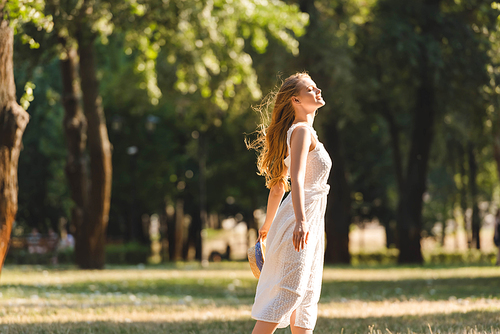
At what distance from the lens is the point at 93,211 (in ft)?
61.0

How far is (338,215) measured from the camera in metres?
26.4

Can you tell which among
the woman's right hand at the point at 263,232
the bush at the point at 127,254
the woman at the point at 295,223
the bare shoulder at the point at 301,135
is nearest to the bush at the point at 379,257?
the bush at the point at 127,254

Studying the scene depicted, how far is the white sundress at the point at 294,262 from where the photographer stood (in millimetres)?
4430

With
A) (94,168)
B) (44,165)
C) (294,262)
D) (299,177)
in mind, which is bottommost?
(294,262)

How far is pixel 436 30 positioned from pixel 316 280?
18.6 m

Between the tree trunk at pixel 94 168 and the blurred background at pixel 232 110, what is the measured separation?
1.6 inches

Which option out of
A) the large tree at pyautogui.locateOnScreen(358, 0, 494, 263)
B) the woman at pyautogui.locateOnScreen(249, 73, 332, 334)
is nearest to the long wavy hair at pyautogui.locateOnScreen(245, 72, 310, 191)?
the woman at pyautogui.locateOnScreen(249, 73, 332, 334)

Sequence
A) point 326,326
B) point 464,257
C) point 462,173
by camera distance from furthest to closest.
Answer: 1. point 464,257
2. point 462,173
3. point 326,326

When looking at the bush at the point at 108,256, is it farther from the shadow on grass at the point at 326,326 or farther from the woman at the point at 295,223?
the woman at the point at 295,223

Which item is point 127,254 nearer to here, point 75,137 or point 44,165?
point 44,165

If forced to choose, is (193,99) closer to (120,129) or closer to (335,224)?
(335,224)

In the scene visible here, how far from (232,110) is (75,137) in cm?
573

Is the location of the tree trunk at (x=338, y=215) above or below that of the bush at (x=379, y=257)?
above

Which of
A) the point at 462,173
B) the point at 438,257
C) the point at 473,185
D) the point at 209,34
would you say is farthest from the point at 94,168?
the point at 473,185
